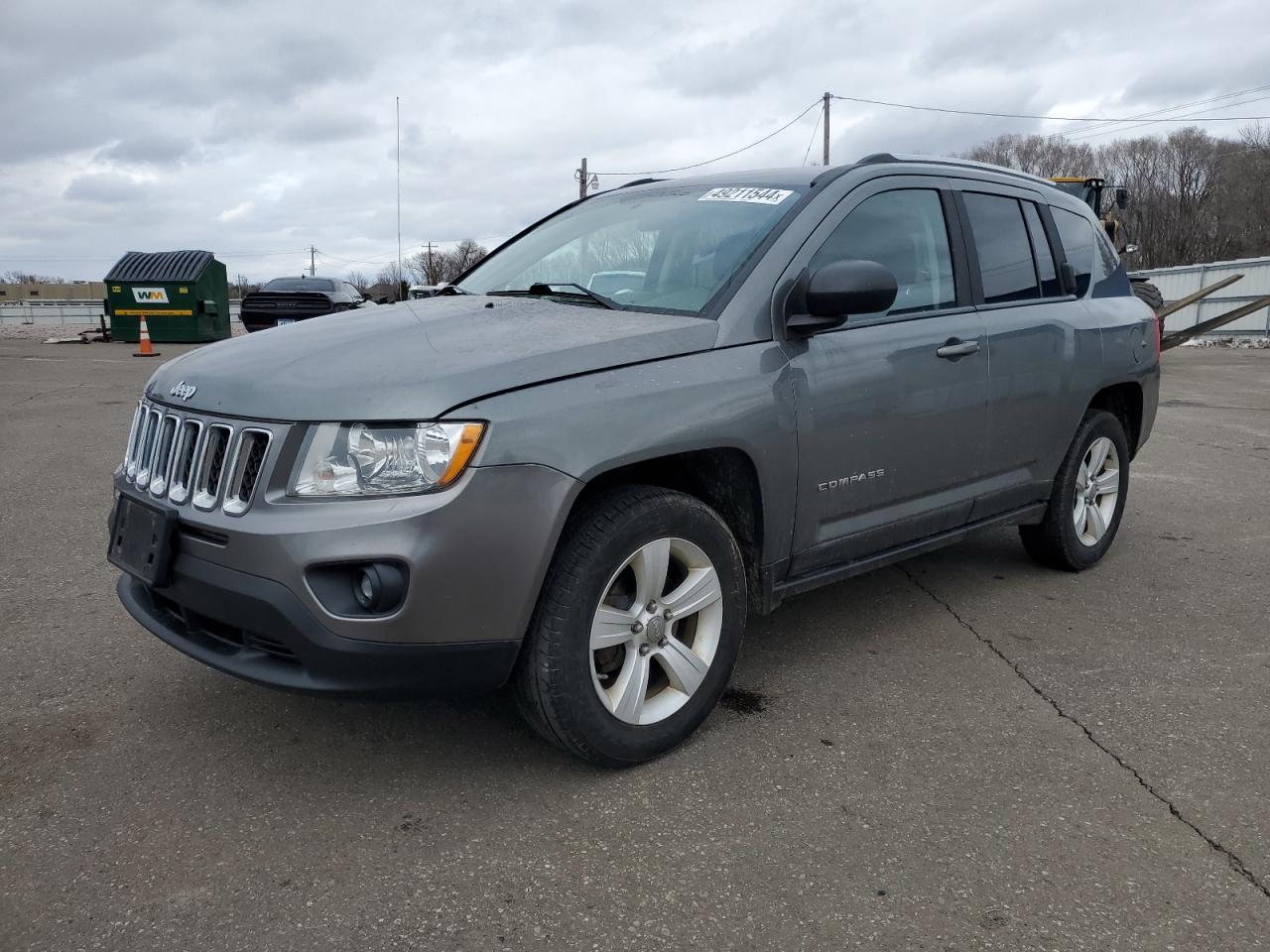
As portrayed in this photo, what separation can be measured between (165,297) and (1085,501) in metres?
21.5

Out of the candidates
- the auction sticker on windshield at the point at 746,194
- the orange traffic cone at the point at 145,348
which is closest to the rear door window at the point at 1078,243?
the auction sticker on windshield at the point at 746,194

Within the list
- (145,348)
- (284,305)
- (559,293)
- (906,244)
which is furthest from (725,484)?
(145,348)

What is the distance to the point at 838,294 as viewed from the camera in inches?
120

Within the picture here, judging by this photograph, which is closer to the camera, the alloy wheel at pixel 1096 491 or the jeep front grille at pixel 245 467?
the jeep front grille at pixel 245 467

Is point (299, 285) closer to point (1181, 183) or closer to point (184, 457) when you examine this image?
point (184, 457)

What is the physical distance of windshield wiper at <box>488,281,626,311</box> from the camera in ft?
10.9

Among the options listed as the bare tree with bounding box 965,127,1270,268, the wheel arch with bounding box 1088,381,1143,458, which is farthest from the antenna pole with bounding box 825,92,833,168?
the wheel arch with bounding box 1088,381,1143,458

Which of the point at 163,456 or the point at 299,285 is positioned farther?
the point at 299,285

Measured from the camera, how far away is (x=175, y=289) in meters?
22.0

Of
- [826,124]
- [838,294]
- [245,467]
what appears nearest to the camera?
[245,467]

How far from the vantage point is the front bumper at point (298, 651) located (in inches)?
96.4

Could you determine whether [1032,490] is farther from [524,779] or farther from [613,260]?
[524,779]

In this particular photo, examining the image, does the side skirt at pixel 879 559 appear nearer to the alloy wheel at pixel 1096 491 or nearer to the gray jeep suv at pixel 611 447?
the gray jeep suv at pixel 611 447

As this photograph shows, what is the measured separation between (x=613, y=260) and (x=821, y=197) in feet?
2.50
